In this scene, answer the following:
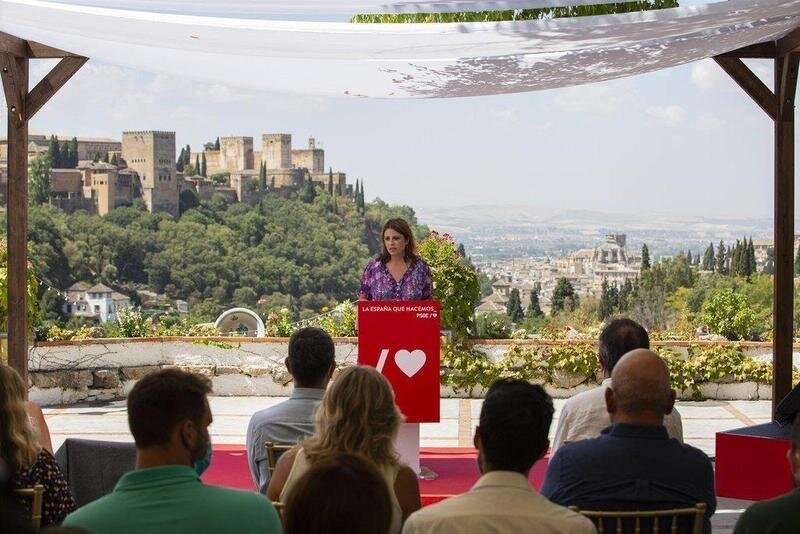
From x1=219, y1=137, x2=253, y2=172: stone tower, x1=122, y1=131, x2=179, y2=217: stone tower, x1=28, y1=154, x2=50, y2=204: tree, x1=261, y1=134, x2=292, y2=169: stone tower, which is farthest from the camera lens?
x1=122, y1=131, x2=179, y2=217: stone tower

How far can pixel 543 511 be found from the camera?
93.4 inches

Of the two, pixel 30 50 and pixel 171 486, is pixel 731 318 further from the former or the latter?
pixel 171 486

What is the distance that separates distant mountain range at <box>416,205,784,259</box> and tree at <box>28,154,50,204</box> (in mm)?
12178

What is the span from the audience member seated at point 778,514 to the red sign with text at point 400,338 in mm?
3298

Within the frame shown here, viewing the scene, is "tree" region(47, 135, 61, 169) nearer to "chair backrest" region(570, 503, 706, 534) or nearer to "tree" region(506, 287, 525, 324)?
"tree" region(506, 287, 525, 324)

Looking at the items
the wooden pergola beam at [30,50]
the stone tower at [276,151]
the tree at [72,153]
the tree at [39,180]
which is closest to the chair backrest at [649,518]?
the wooden pergola beam at [30,50]

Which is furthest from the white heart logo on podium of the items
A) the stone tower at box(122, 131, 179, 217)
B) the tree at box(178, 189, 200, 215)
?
the tree at box(178, 189, 200, 215)

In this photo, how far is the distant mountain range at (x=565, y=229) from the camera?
102 feet

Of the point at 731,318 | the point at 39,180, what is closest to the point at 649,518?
the point at 731,318

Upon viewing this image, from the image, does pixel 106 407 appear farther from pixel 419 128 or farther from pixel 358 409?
pixel 419 128

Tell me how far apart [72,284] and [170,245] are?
3849mm

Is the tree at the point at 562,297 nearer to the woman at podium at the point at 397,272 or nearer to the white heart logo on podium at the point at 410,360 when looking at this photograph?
the woman at podium at the point at 397,272

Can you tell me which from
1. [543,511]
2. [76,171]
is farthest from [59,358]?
[76,171]

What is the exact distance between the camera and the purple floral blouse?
20.4 ft
